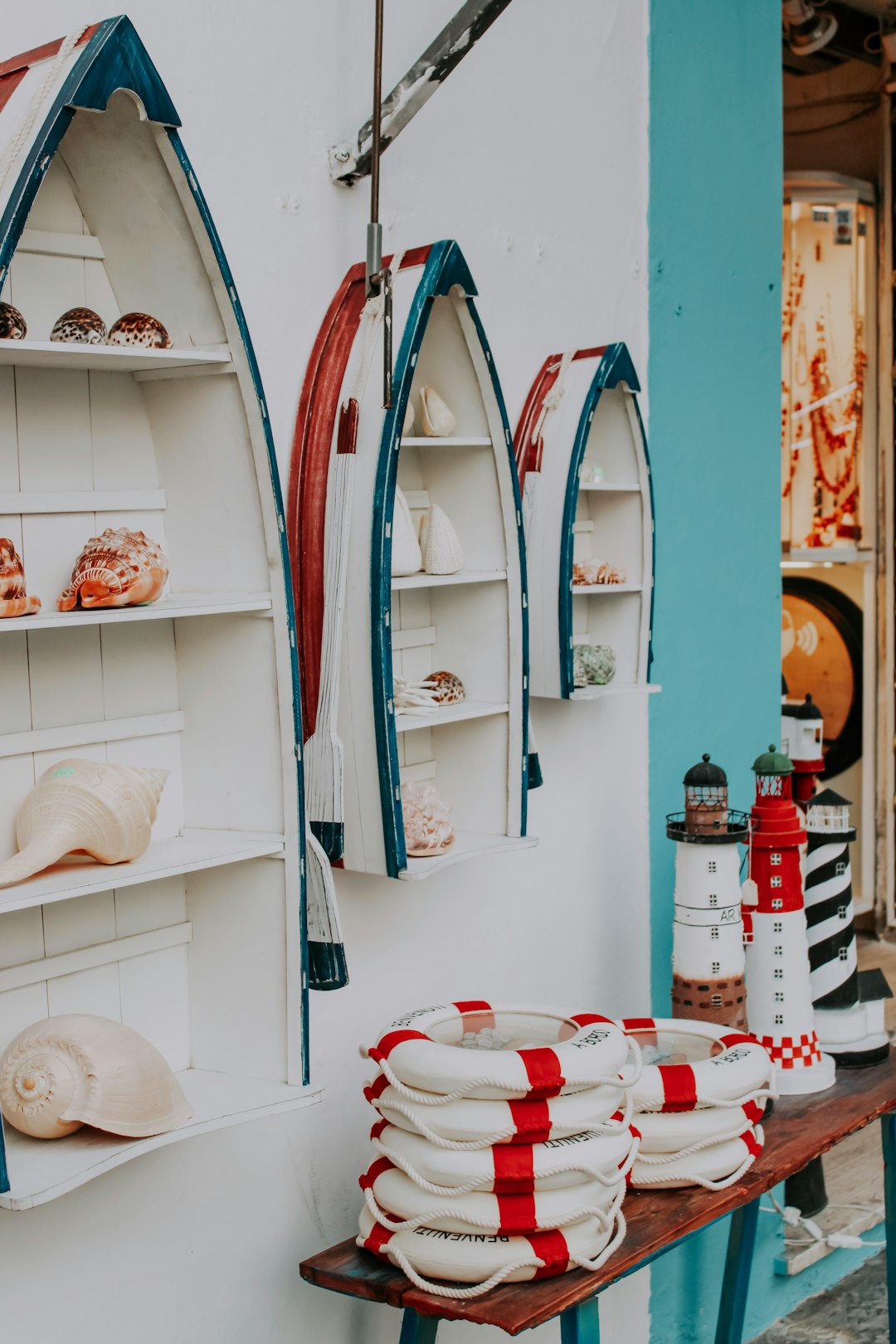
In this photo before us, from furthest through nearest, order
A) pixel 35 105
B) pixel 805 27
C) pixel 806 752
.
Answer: pixel 805 27, pixel 806 752, pixel 35 105

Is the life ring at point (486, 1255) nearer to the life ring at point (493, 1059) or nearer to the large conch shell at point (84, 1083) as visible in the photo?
the life ring at point (493, 1059)

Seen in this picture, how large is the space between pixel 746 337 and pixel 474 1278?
81.1 inches

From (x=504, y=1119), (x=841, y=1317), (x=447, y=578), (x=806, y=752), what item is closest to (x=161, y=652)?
(x=447, y=578)

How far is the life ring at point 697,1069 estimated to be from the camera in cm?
207

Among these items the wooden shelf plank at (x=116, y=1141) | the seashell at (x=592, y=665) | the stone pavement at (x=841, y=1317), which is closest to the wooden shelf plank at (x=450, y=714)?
the seashell at (x=592, y=665)

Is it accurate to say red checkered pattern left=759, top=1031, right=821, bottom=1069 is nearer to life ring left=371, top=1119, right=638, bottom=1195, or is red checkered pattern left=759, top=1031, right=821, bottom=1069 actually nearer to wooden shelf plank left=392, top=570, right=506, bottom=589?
life ring left=371, top=1119, right=638, bottom=1195

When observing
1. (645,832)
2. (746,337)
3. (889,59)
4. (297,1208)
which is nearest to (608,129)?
(746,337)

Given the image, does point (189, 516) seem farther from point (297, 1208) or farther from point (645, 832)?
point (645, 832)

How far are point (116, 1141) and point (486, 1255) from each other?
0.51 meters

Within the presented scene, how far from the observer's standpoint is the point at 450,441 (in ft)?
6.88

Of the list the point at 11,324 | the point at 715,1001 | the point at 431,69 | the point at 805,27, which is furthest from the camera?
the point at 805,27

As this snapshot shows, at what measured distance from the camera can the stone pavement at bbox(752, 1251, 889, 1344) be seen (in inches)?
122

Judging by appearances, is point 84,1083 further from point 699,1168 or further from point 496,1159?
point 699,1168

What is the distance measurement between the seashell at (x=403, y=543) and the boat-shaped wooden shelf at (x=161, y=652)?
36 cm
